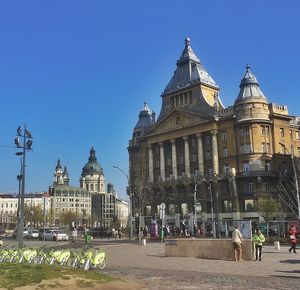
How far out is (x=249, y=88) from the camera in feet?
290

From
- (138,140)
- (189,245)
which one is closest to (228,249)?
(189,245)

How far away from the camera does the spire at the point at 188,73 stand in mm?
101750

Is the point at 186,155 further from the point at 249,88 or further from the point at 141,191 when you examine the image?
the point at 249,88

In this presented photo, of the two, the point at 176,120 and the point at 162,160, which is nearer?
the point at 176,120

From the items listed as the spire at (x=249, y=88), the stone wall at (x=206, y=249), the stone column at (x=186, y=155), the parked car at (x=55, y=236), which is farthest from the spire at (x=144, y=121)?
the stone wall at (x=206, y=249)

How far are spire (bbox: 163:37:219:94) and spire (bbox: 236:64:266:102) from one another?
38.5ft

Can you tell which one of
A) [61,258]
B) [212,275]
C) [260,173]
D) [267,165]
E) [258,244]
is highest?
[267,165]

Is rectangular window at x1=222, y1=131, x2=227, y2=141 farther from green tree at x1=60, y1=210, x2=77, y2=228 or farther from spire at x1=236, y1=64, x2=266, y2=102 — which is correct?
green tree at x1=60, y1=210, x2=77, y2=228

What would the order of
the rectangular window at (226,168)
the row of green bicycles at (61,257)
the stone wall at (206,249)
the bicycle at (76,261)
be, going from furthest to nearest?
1. the rectangular window at (226,168)
2. the stone wall at (206,249)
3. the row of green bicycles at (61,257)
4. the bicycle at (76,261)

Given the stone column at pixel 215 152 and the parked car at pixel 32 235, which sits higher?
the stone column at pixel 215 152

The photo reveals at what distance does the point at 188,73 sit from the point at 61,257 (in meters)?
87.6

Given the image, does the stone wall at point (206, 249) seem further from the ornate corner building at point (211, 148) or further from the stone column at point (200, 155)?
the stone column at point (200, 155)

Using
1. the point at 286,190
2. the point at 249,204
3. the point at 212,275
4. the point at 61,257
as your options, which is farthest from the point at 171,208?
the point at 212,275

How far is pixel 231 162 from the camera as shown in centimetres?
8850
